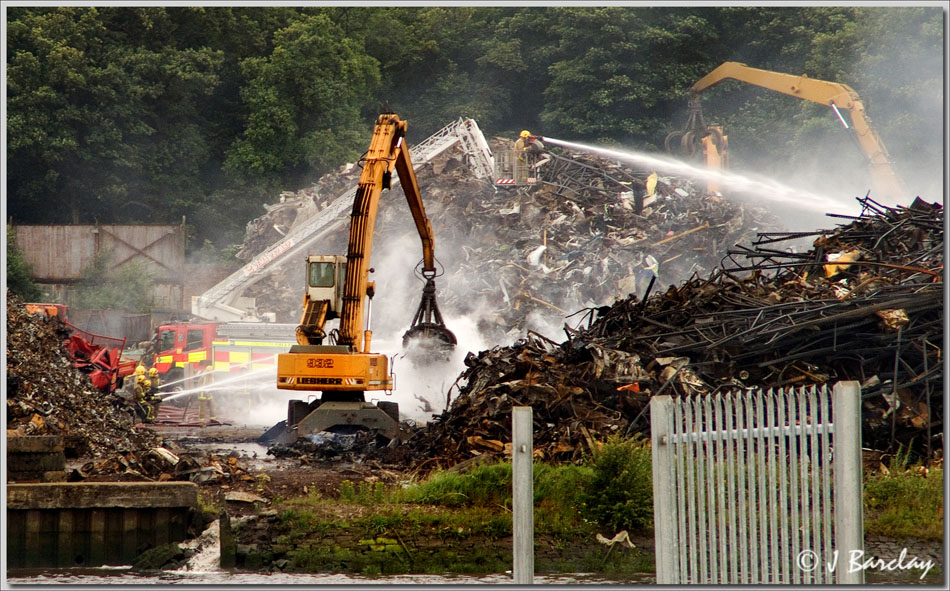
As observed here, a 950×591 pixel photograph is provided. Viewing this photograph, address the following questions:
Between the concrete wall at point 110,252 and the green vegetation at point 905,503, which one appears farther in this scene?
the concrete wall at point 110,252

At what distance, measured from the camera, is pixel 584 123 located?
5041 centimetres

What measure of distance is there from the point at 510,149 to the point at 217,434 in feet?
64.9

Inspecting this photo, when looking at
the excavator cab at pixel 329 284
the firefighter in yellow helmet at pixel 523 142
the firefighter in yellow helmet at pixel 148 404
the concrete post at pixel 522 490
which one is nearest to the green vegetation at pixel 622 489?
the concrete post at pixel 522 490

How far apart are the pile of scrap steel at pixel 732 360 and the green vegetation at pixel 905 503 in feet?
3.32

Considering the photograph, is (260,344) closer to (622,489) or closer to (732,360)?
(732,360)

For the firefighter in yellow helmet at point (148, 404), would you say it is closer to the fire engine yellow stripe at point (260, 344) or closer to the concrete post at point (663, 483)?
the fire engine yellow stripe at point (260, 344)

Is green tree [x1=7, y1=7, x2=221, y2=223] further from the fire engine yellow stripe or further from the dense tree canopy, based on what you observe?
the fire engine yellow stripe

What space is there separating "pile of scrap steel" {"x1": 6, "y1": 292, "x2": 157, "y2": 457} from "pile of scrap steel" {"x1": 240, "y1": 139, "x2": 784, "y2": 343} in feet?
47.7

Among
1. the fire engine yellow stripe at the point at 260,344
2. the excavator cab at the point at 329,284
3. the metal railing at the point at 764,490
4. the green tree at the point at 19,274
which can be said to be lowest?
the metal railing at the point at 764,490

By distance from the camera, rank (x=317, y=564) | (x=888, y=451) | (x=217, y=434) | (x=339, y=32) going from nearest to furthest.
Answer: (x=317, y=564)
(x=888, y=451)
(x=217, y=434)
(x=339, y=32)

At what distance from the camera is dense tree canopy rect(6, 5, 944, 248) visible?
148ft

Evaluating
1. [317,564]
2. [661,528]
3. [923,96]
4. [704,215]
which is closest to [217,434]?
[317,564]

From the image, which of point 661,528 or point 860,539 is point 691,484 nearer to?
point 661,528

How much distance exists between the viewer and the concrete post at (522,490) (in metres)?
8.01
